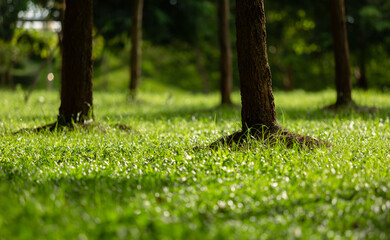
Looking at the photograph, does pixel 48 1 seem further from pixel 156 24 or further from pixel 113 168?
pixel 113 168

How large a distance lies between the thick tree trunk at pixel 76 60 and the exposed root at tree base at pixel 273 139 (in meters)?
3.61

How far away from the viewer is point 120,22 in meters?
21.9

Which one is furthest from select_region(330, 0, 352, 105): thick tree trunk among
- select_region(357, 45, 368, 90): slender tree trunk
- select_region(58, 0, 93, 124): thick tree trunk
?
select_region(357, 45, 368, 90): slender tree trunk

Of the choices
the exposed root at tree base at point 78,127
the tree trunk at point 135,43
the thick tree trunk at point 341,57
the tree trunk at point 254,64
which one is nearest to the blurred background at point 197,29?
the tree trunk at point 135,43

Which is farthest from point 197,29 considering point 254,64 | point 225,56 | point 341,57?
point 254,64

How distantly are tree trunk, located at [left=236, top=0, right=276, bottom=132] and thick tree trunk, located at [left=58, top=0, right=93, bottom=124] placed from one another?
11.8 feet

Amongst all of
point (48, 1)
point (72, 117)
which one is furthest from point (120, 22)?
point (72, 117)

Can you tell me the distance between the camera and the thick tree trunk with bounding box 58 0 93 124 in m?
8.62

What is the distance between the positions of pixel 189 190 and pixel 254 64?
3079mm

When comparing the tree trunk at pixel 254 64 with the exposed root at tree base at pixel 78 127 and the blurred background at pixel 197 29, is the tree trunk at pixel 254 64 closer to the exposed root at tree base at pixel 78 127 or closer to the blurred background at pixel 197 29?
the exposed root at tree base at pixel 78 127

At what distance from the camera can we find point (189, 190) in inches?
175

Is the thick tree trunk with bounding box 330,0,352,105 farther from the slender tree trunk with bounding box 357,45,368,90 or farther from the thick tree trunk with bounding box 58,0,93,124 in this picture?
the slender tree trunk with bounding box 357,45,368,90

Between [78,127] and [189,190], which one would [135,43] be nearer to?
[78,127]

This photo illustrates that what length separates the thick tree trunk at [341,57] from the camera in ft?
41.0
